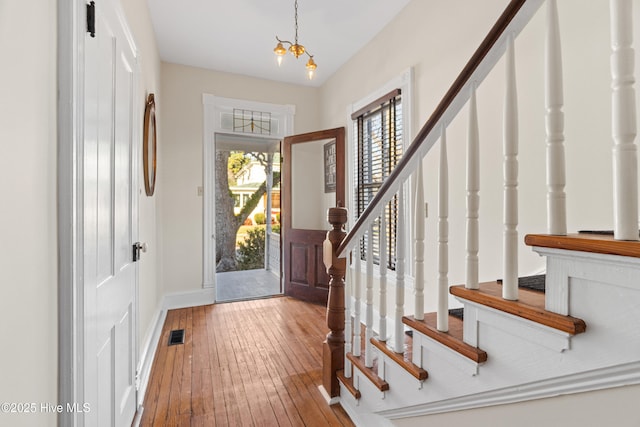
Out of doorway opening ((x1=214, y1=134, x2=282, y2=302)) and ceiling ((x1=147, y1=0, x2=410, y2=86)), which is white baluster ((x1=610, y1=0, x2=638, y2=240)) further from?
doorway opening ((x1=214, y1=134, x2=282, y2=302))

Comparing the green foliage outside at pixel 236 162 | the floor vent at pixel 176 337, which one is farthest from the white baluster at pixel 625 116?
the green foliage outside at pixel 236 162

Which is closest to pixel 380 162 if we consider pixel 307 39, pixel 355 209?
pixel 355 209

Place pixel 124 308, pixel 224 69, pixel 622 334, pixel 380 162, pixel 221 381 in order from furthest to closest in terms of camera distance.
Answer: pixel 224 69
pixel 380 162
pixel 221 381
pixel 124 308
pixel 622 334

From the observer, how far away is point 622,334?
62 cm

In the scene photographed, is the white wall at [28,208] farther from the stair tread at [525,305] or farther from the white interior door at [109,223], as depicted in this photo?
the stair tread at [525,305]

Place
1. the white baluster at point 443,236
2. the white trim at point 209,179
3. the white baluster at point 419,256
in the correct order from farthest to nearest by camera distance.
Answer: the white trim at point 209,179 → the white baluster at point 419,256 → the white baluster at point 443,236

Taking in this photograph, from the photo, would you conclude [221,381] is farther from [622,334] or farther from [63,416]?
[622,334]

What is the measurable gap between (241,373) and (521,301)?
79.1 inches

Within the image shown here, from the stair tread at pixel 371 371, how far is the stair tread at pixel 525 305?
2.28 feet

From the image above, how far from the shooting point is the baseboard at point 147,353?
191 cm

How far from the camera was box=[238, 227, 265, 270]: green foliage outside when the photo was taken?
6.11 m

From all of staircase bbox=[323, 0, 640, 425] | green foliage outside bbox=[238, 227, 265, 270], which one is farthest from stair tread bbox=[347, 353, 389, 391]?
green foliage outside bbox=[238, 227, 265, 270]

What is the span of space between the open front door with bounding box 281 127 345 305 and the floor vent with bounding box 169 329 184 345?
1515 mm

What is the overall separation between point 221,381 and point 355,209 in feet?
7.15
